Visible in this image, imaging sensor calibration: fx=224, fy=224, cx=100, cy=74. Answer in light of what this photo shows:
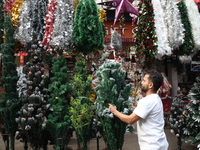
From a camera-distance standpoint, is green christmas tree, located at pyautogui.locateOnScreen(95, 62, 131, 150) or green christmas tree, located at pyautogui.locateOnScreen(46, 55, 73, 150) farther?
green christmas tree, located at pyautogui.locateOnScreen(46, 55, 73, 150)

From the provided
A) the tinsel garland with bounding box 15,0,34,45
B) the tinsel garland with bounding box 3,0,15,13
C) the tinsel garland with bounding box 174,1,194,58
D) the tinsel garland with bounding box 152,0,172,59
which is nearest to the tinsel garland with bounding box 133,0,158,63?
the tinsel garland with bounding box 152,0,172,59

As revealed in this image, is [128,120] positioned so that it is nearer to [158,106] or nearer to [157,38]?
[158,106]

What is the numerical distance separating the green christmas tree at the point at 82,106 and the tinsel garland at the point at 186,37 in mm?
1984

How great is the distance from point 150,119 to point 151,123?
0.13 ft

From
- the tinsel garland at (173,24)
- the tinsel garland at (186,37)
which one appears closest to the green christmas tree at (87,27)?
the tinsel garland at (173,24)

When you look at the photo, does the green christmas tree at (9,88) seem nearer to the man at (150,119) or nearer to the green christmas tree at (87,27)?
the green christmas tree at (87,27)

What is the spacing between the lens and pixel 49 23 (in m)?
3.72

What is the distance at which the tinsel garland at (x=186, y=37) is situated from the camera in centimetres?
438

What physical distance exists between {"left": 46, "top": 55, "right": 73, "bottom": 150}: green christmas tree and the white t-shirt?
1680 mm

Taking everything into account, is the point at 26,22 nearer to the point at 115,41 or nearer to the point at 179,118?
the point at 115,41

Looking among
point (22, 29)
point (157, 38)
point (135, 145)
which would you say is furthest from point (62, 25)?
point (135, 145)

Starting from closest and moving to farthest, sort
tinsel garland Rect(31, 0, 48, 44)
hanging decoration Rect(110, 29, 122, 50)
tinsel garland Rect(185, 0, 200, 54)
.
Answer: tinsel garland Rect(31, 0, 48, 44) → hanging decoration Rect(110, 29, 122, 50) → tinsel garland Rect(185, 0, 200, 54)

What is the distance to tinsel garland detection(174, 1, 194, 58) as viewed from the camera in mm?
4383

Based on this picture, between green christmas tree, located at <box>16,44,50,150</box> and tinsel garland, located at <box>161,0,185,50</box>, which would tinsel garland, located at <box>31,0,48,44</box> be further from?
tinsel garland, located at <box>161,0,185,50</box>
